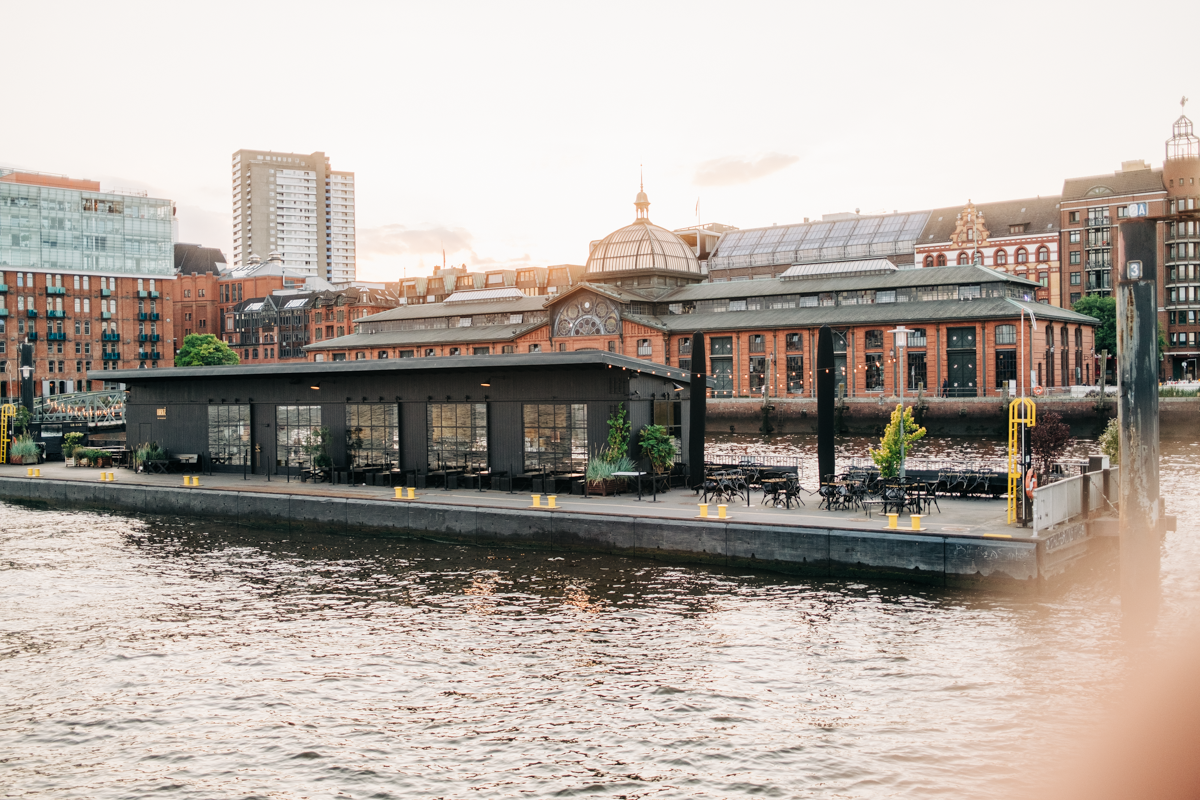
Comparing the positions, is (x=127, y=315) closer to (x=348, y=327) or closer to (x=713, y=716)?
(x=348, y=327)

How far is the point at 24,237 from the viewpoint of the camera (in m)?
128

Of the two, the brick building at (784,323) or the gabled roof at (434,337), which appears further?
the gabled roof at (434,337)

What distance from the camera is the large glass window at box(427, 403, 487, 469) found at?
37469 mm

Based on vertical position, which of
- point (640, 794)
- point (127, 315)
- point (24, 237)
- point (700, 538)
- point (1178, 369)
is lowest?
point (640, 794)

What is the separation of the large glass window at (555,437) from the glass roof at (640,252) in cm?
7494

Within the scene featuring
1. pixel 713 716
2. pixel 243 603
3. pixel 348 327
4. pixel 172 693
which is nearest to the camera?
pixel 713 716

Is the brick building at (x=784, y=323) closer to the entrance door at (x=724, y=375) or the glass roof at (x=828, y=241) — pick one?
the entrance door at (x=724, y=375)

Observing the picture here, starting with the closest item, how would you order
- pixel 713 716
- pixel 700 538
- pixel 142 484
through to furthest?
pixel 713 716 < pixel 700 538 < pixel 142 484

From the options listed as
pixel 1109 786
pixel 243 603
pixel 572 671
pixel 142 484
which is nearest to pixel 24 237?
pixel 142 484

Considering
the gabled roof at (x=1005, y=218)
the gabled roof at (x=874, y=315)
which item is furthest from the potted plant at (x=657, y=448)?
the gabled roof at (x=1005, y=218)

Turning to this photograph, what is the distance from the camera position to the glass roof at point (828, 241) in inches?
5197

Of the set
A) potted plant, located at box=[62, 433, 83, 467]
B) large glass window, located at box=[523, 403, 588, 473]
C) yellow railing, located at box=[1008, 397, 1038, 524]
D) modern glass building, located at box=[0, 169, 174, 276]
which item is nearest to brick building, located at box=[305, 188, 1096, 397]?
potted plant, located at box=[62, 433, 83, 467]

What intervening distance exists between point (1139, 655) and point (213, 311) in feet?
557

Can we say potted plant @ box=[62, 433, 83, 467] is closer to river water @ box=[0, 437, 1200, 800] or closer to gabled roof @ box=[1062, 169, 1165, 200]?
river water @ box=[0, 437, 1200, 800]
